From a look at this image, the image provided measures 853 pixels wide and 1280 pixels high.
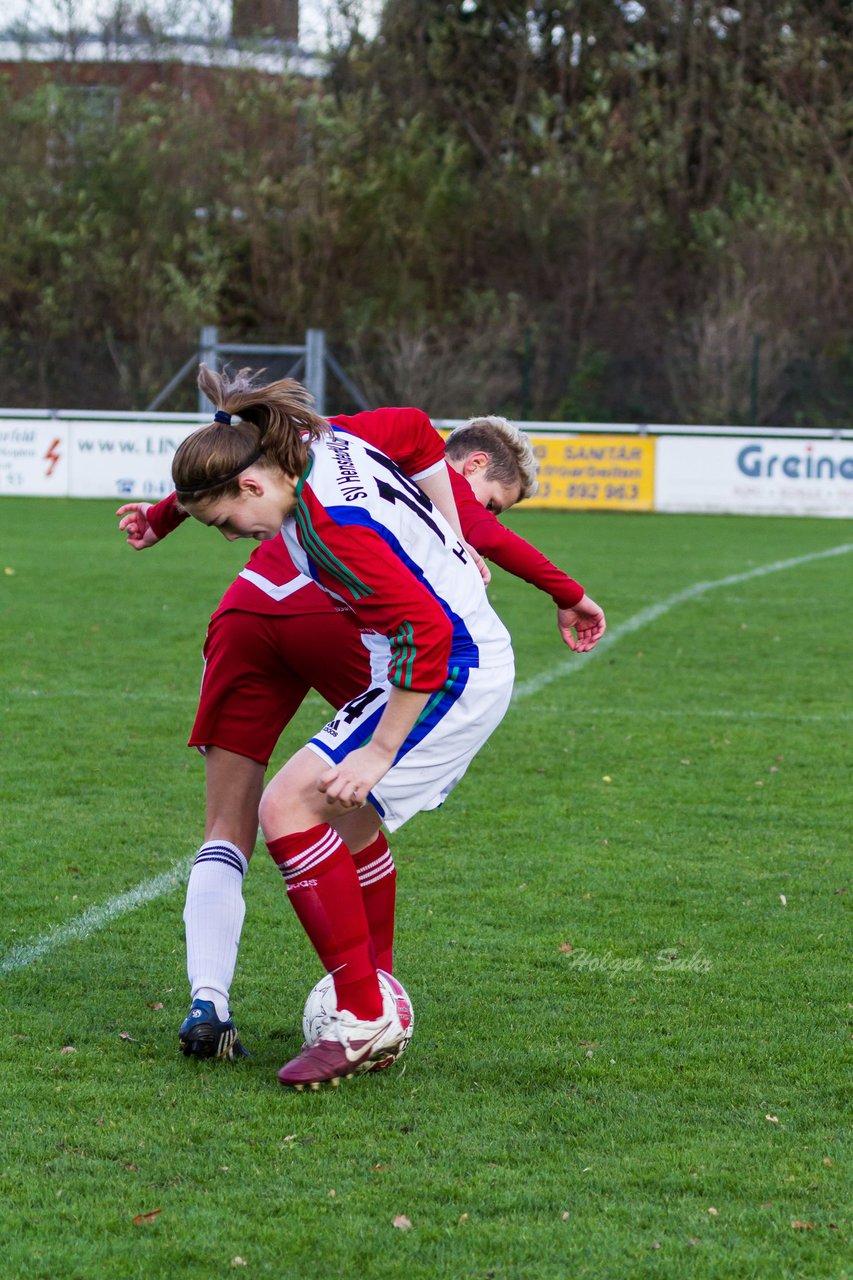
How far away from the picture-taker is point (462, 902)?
5035 mm

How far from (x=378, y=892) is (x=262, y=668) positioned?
609 millimetres

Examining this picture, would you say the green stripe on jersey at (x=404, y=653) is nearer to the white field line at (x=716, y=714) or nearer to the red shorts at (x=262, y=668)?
the red shorts at (x=262, y=668)

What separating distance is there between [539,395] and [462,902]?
950 inches

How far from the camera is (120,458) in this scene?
22656 mm

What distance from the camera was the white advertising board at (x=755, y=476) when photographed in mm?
22047

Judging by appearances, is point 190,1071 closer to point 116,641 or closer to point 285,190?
point 116,641

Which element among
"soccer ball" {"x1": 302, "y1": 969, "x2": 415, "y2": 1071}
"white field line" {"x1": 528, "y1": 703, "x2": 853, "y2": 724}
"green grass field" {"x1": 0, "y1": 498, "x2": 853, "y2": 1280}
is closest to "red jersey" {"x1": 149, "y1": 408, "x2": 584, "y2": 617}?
"soccer ball" {"x1": 302, "y1": 969, "x2": 415, "y2": 1071}

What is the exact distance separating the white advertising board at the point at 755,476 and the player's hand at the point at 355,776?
64.1ft

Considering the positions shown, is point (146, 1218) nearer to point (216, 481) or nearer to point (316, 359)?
point (216, 481)

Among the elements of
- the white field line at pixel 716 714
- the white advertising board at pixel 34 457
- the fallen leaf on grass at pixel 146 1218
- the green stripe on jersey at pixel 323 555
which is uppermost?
the green stripe on jersey at pixel 323 555

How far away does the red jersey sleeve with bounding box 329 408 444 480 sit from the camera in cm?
381

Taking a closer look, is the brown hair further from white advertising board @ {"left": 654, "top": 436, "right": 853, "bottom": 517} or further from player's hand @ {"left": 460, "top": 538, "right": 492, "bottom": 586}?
white advertising board @ {"left": 654, "top": 436, "right": 853, "bottom": 517}

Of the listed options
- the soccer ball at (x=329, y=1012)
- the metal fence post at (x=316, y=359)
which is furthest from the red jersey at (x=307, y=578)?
the metal fence post at (x=316, y=359)

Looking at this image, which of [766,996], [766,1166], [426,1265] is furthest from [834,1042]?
[426,1265]
